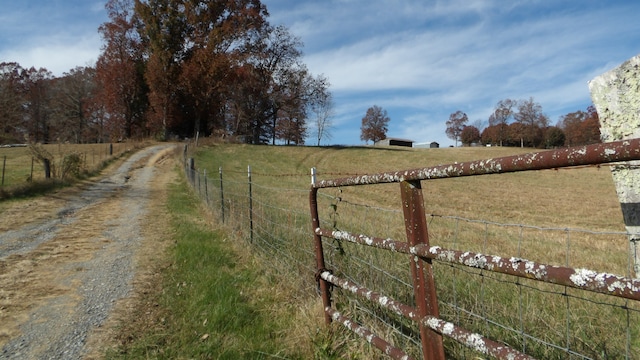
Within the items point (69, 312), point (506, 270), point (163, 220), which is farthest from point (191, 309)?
point (163, 220)

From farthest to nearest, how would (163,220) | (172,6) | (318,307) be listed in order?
(172,6) → (163,220) → (318,307)

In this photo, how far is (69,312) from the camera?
4.88 metres

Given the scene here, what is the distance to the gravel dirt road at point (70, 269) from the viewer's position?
13.8 ft

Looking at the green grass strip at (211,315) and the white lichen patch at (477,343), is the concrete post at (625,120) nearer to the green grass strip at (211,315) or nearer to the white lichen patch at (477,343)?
the white lichen patch at (477,343)

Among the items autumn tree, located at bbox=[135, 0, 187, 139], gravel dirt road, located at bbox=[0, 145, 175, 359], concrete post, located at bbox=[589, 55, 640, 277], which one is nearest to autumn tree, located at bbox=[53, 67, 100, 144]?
autumn tree, located at bbox=[135, 0, 187, 139]

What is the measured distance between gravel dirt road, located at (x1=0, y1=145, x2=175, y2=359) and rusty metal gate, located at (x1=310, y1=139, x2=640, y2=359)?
2.91 m

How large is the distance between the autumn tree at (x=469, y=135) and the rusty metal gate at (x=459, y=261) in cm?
11587

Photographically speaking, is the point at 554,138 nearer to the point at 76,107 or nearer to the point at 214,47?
the point at 214,47

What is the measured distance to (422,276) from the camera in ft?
7.53

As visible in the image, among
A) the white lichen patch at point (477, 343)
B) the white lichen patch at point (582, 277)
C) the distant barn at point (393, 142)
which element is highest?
the distant barn at point (393, 142)

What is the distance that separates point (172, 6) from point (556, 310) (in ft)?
160

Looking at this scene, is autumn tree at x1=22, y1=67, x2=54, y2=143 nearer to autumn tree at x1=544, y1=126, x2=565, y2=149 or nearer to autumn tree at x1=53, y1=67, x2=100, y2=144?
autumn tree at x1=53, y1=67, x2=100, y2=144

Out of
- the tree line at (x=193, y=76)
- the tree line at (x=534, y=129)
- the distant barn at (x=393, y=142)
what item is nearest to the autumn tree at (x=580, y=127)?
the tree line at (x=534, y=129)

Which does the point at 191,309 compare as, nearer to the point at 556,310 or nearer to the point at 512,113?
the point at 556,310
